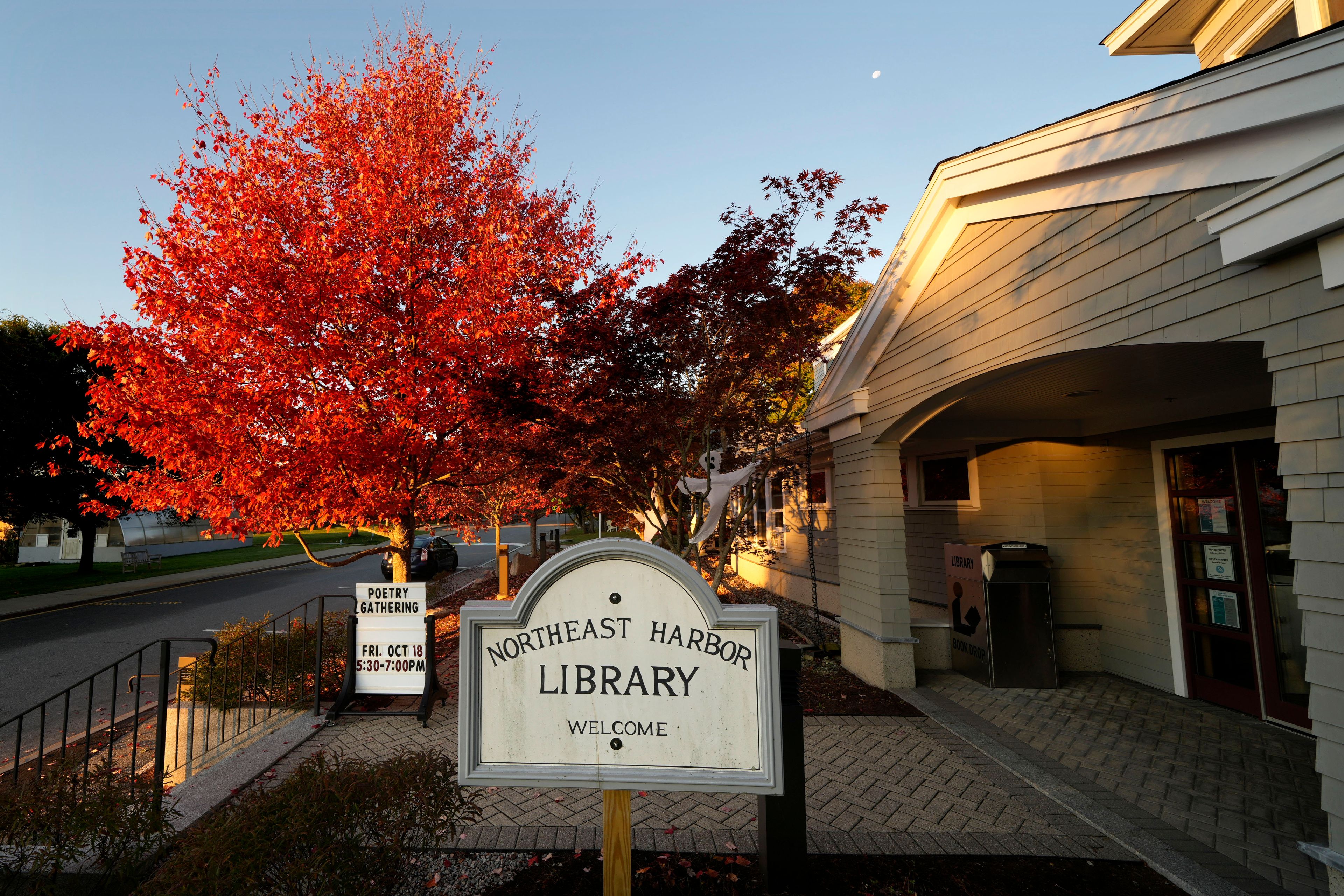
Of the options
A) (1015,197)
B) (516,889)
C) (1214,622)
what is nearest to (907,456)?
(1214,622)

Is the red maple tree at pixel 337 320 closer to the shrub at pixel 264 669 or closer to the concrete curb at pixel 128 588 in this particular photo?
the shrub at pixel 264 669

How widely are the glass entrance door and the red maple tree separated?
687 centimetres

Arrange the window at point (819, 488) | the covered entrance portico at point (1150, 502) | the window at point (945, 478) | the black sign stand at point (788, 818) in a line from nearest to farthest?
the black sign stand at point (788, 818) < the covered entrance portico at point (1150, 502) < the window at point (945, 478) < the window at point (819, 488)

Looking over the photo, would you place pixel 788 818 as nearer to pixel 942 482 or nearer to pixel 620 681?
pixel 620 681

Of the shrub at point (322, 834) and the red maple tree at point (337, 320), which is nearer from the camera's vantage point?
the shrub at point (322, 834)

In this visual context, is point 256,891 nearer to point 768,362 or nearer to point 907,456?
point 768,362

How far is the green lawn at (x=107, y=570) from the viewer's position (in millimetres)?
18781

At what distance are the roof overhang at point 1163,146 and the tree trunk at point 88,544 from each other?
92.7 ft

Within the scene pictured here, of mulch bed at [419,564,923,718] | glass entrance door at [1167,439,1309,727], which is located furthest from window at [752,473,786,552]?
glass entrance door at [1167,439,1309,727]

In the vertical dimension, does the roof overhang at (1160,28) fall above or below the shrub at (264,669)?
above

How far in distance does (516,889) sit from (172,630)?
12622 millimetres

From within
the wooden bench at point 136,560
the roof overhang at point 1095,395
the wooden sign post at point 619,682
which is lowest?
the wooden bench at point 136,560

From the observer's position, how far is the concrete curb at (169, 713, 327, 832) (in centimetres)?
416

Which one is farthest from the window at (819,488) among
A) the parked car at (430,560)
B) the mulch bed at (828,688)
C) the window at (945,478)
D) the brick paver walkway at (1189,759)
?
the parked car at (430,560)
